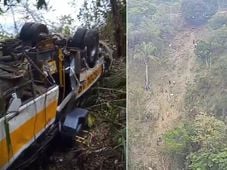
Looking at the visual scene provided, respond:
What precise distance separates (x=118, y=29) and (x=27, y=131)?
18.4 ft

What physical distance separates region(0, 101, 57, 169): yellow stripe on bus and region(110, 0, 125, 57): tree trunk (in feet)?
15.8

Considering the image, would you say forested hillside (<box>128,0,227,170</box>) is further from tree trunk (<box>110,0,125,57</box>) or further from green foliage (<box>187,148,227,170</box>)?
tree trunk (<box>110,0,125,57</box>)

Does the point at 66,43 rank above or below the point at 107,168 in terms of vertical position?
above

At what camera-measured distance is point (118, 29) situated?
31.1 feet

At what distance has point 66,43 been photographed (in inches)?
244

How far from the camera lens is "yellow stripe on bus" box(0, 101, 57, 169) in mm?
3773

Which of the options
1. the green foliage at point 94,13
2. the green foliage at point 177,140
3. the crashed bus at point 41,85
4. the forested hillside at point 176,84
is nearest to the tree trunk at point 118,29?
the green foliage at point 94,13

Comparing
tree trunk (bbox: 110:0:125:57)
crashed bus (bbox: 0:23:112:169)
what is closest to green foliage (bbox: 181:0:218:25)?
crashed bus (bbox: 0:23:112:169)

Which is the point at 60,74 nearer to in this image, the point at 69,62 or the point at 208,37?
the point at 69,62

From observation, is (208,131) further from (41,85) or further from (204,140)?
(41,85)

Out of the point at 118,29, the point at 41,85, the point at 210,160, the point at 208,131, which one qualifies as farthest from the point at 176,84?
the point at 118,29

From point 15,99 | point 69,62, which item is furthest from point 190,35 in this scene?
point 69,62

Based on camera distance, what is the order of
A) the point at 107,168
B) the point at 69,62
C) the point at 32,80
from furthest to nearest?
1. the point at 69,62
2. the point at 107,168
3. the point at 32,80

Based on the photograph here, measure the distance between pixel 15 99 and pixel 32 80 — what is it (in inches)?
22.6
